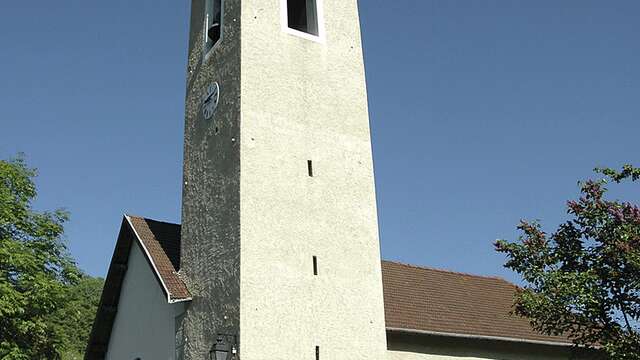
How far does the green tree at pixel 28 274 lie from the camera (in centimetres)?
2192

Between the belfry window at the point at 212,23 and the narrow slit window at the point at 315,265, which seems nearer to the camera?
the narrow slit window at the point at 315,265

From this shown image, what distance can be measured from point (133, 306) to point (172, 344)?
3086 millimetres

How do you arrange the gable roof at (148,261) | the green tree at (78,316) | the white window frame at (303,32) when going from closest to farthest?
1. the gable roof at (148,261)
2. the white window frame at (303,32)
3. the green tree at (78,316)

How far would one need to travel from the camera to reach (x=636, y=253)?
1195cm

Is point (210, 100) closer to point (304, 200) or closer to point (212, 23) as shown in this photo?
point (212, 23)

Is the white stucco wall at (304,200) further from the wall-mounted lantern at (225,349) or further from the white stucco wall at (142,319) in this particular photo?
the white stucco wall at (142,319)

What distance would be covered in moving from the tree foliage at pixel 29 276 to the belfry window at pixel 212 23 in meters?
8.70

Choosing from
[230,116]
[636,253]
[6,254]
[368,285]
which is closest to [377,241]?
[368,285]

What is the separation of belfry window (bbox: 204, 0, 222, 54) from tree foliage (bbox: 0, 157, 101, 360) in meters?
8.70

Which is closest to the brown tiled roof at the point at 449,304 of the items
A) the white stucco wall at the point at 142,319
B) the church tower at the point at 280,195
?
the church tower at the point at 280,195

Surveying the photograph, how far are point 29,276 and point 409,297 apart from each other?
36.5ft

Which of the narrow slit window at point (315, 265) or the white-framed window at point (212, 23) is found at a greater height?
the white-framed window at point (212, 23)

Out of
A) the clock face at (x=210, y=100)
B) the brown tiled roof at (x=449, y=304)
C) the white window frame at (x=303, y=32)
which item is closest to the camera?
the clock face at (x=210, y=100)

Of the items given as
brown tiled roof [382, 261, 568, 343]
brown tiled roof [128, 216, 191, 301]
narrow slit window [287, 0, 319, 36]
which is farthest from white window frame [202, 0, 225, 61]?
brown tiled roof [382, 261, 568, 343]
